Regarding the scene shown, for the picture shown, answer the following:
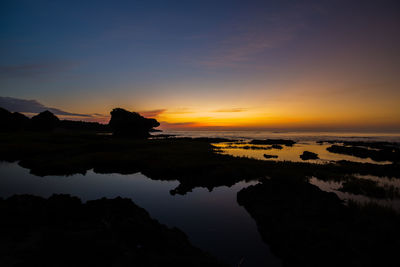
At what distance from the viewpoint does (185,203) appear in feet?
45.1

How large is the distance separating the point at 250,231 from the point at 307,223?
2881mm

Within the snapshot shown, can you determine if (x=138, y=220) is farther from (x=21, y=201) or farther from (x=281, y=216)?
(x=281, y=216)

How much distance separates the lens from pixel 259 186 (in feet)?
47.5

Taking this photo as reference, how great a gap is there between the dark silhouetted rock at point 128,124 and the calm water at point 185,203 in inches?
2464

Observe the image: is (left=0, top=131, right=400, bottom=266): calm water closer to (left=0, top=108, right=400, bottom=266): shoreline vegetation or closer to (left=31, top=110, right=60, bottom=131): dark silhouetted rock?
(left=0, top=108, right=400, bottom=266): shoreline vegetation

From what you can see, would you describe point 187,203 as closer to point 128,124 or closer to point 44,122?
point 128,124

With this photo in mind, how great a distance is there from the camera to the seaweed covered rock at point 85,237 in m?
5.85

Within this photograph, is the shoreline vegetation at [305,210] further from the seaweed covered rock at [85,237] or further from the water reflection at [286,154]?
the water reflection at [286,154]

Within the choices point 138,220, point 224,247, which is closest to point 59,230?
point 138,220

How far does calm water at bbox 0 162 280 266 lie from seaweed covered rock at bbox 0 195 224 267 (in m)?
2.31

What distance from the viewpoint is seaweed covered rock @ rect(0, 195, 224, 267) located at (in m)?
5.85

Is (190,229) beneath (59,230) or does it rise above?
beneath

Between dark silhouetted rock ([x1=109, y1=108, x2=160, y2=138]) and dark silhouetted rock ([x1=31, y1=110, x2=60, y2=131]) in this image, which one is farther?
dark silhouetted rock ([x1=31, y1=110, x2=60, y2=131])

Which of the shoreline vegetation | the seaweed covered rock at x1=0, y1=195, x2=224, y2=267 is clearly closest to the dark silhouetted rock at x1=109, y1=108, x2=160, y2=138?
the shoreline vegetation
